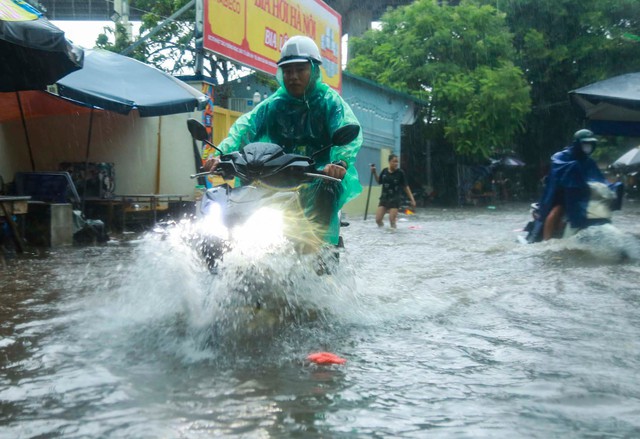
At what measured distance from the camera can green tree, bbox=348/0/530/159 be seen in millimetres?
27656

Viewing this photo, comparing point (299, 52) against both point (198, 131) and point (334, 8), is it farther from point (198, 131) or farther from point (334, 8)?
point (334, 8)

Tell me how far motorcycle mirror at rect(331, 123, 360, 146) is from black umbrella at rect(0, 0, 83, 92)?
16.6ft

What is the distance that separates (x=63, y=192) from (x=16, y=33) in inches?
146

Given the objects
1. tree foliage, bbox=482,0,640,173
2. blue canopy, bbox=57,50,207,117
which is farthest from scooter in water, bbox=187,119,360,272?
tree foliage, bbox=482,0,640,173

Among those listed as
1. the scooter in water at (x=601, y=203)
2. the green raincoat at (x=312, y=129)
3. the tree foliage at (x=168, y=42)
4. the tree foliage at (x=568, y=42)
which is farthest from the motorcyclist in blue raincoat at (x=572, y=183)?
the tree foliage at (x=568, y=42)

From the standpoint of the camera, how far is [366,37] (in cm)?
3180

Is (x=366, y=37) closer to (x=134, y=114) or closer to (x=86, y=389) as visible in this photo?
(x=134, y=114)

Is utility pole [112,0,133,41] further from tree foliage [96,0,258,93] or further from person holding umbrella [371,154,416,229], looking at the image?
person holding umbrella [371,154,416,229]

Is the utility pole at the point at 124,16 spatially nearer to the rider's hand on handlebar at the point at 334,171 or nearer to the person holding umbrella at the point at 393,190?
the person holding umbrella at the point at 393,190

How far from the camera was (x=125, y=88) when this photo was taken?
1217cm

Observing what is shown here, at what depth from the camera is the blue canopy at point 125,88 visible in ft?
Answer: 37.2

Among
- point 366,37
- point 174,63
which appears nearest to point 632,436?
point 174,63

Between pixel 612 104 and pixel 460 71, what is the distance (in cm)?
1702

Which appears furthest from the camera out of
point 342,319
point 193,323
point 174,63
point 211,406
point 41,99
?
point 174,63
